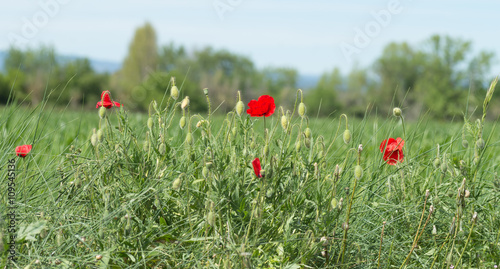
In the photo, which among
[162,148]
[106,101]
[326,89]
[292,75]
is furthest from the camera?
[292,75]

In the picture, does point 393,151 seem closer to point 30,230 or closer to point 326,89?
point 30,230

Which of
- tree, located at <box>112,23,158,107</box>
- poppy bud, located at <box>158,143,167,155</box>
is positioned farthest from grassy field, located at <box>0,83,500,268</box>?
tree, located at <box>112,23,158,107</box>

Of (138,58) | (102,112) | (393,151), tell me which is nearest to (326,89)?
(138,58)

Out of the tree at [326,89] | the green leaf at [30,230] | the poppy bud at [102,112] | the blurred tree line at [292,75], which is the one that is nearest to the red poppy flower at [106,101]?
the poppy bud at [102,112]

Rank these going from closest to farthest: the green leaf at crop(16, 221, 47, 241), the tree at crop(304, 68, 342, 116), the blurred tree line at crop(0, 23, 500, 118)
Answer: the green leaf at crop(16, 221, 47, 241), the blurred tree line at crop(0, 23, 500, 118), the tree at crop(304, 68, 342, 116)

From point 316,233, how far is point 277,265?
0.73 feet

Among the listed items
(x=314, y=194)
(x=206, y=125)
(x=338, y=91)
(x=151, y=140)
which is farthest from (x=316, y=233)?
(x=338, y=91)

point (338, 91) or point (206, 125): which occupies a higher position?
point (206, 125)

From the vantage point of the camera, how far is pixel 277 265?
1786 millimetres

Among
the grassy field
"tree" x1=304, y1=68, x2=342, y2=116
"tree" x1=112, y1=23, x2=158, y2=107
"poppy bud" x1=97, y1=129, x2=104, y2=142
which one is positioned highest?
"poppy bud" x1=97, y1=129, x2=104, y2=142

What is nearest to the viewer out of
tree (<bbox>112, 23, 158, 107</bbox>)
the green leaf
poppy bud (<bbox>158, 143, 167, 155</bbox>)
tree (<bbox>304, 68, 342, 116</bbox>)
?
the green leaf

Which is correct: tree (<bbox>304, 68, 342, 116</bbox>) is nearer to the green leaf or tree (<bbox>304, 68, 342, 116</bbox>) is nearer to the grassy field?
the grassy field

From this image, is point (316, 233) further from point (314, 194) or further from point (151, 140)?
point (151, 140)

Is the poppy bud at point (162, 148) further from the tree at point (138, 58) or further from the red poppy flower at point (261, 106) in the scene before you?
the tree at point (138, 58)
